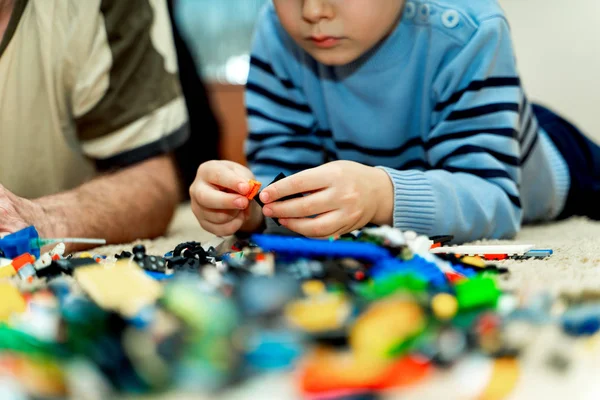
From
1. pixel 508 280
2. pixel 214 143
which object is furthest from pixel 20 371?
pixel 214 143

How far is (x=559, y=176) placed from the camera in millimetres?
1125

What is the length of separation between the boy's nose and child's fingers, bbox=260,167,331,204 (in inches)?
8.3

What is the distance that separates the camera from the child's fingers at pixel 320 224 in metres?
0.67

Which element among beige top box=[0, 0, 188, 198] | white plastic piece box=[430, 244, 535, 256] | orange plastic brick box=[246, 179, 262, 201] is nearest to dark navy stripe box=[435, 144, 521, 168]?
white plastic piece box=[430, 244, 535, 256]

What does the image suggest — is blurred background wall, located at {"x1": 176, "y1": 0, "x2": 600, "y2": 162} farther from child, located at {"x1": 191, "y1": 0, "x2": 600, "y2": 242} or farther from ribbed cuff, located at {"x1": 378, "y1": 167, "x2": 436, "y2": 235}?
ribbed cuff, located at {"x1": 378, "y1": 167, "x2": 436, "y2": 235}

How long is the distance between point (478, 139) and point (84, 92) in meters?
0.58

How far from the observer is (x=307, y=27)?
778mm

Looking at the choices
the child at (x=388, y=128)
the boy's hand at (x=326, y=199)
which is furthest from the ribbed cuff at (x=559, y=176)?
the boy's hand at (x=326, y=199)

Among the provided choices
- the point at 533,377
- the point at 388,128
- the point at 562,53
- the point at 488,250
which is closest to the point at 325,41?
the point at 388,128

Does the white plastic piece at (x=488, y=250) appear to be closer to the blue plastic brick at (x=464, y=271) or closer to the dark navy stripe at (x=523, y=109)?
the blue plastic brick at (x=464, y=271)

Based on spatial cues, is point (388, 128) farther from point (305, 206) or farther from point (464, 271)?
point (464, 271)

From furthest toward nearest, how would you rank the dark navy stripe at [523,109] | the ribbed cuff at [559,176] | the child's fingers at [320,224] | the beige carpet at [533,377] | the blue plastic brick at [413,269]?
the ribbed cuff at [559,176], the dark navy stripe at [523,109], the child's fingers at [320,224], the blue plastic brick at [413,269], the beige carpet at [533,377]

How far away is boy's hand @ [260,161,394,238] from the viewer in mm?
653

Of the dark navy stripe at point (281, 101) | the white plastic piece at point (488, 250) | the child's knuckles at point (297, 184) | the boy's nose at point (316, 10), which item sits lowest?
the white plastic piece at point (488, 250)
